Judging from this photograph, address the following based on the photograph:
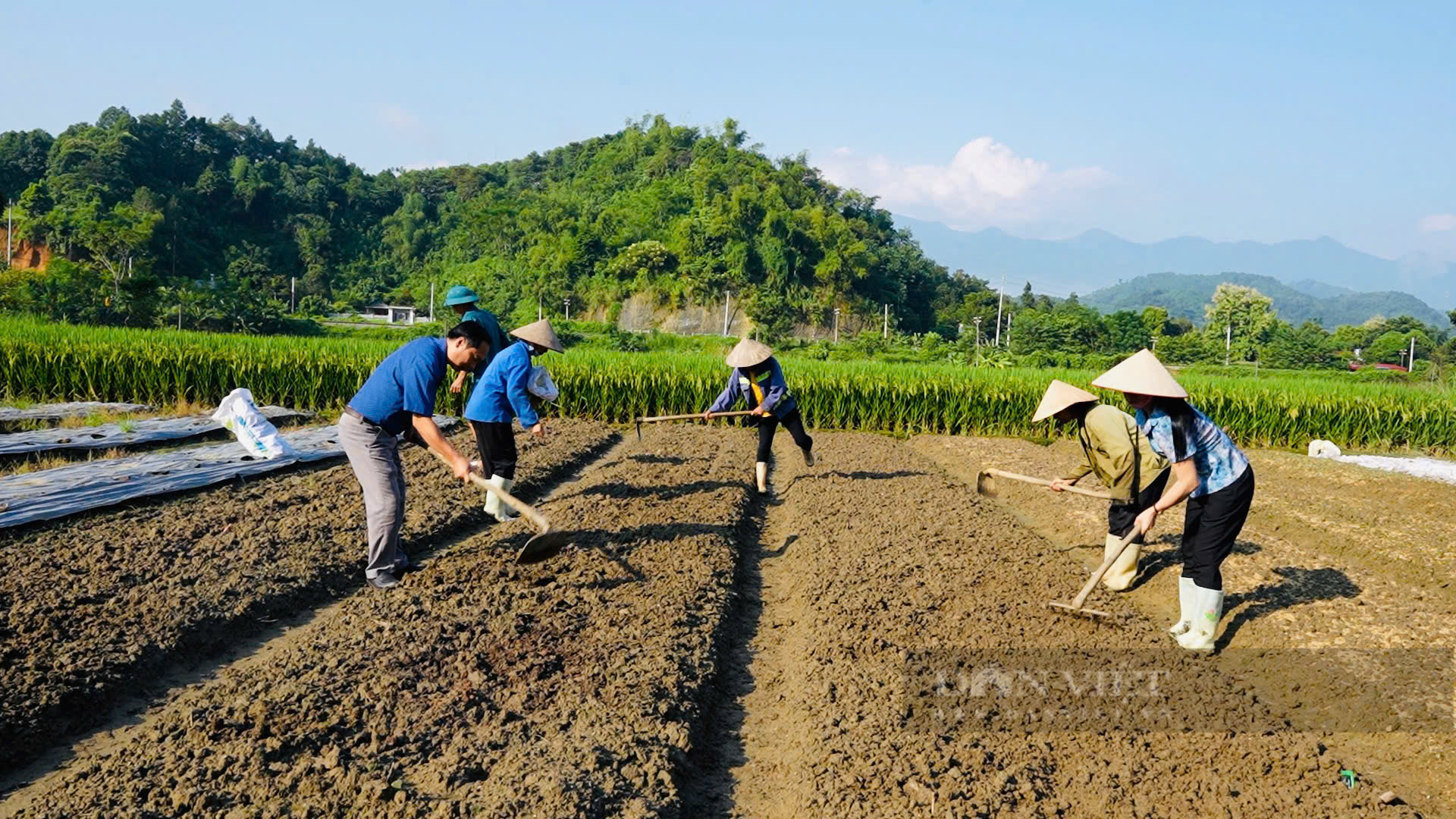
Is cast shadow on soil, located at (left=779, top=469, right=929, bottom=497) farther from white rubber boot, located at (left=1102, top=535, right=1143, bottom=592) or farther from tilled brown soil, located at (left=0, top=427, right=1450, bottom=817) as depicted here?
white rubber boot, located at (left=1102, top=535, right=1143, bottom=592)

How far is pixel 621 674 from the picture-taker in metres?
4.54

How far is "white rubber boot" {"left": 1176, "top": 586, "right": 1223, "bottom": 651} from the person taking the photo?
5.17 metres

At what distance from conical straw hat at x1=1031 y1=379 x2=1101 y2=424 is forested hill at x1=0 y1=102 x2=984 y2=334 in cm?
4200

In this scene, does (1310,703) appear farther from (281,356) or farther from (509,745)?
(281,356)

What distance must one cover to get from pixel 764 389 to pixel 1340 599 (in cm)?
484

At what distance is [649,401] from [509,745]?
1253 centimetres

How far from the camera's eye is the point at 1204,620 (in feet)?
17.1

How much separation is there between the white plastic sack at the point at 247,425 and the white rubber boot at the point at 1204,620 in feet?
26.8

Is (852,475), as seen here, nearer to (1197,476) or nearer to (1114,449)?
(1114,449)

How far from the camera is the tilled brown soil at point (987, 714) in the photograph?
3.67 meters

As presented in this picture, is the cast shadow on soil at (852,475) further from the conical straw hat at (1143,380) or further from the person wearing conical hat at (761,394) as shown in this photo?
the conical straw hat at (1143,380)

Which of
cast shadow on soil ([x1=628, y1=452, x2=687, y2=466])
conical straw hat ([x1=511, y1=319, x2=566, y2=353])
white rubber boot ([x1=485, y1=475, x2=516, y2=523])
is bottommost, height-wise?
cast shadow on soil ([x1=628, y1=452, x2=687, y2=466])

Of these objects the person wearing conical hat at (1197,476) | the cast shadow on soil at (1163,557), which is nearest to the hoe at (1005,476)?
the cast shadow on soil at (1163,557)

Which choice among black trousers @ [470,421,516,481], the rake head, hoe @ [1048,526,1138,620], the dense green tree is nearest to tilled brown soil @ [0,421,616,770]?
black trousers @ [470,421,516,481]
